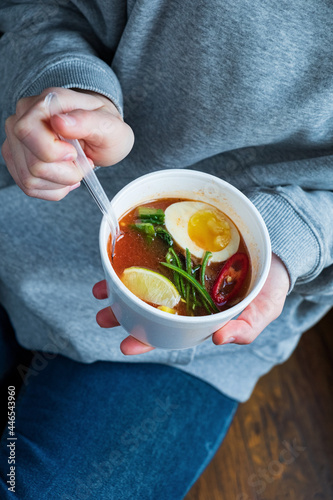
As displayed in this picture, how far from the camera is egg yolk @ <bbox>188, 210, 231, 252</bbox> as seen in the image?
72cm

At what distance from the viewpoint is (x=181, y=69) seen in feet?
2.73

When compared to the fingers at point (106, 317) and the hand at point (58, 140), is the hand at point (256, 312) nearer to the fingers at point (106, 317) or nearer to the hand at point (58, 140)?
the fingers at point (106, 317)

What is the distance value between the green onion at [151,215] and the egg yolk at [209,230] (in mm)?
49

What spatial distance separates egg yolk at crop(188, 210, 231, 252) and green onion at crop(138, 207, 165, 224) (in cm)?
5

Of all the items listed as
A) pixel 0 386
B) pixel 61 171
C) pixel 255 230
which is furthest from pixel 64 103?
pixel 0 386

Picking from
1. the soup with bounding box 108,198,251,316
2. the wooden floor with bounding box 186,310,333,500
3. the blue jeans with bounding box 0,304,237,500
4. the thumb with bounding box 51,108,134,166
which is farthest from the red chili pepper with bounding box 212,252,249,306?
the wooden floor with bounding box 186,310,333,500

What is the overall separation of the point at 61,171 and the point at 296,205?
421mm

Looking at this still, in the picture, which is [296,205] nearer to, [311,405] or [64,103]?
[64,103]

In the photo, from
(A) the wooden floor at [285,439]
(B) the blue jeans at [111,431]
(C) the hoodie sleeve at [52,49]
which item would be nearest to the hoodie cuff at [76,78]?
(C) the hoodie sleeve at [52,49]

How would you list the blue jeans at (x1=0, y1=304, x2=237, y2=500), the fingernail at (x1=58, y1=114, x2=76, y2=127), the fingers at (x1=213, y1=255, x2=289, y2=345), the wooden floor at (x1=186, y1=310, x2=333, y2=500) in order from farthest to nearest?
the wooden floor at (x1=186, y1=310, x2=333, y2=500) → the blue jeans at (x1=0, y1=304, x2=237, y2=500) → the fingers at (x1=213, y1=255, x2=289, y2=345) → the fingernail at (x1=58, y1=114, x2=76, y2=127)

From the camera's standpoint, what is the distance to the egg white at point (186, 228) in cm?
71

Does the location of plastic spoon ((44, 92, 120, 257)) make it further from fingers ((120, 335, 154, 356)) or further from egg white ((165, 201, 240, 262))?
fingers ((120, 335, 154, 356))

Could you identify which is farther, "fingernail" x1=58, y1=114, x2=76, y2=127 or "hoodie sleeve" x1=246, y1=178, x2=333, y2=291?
"hoodie sleeve" x1=246, y1=178, x2=333, y2=291

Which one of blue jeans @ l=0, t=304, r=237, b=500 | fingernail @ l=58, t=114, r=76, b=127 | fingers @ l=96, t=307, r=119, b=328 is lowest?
blue jeans @ l=0, t=304, r=237, b=500
